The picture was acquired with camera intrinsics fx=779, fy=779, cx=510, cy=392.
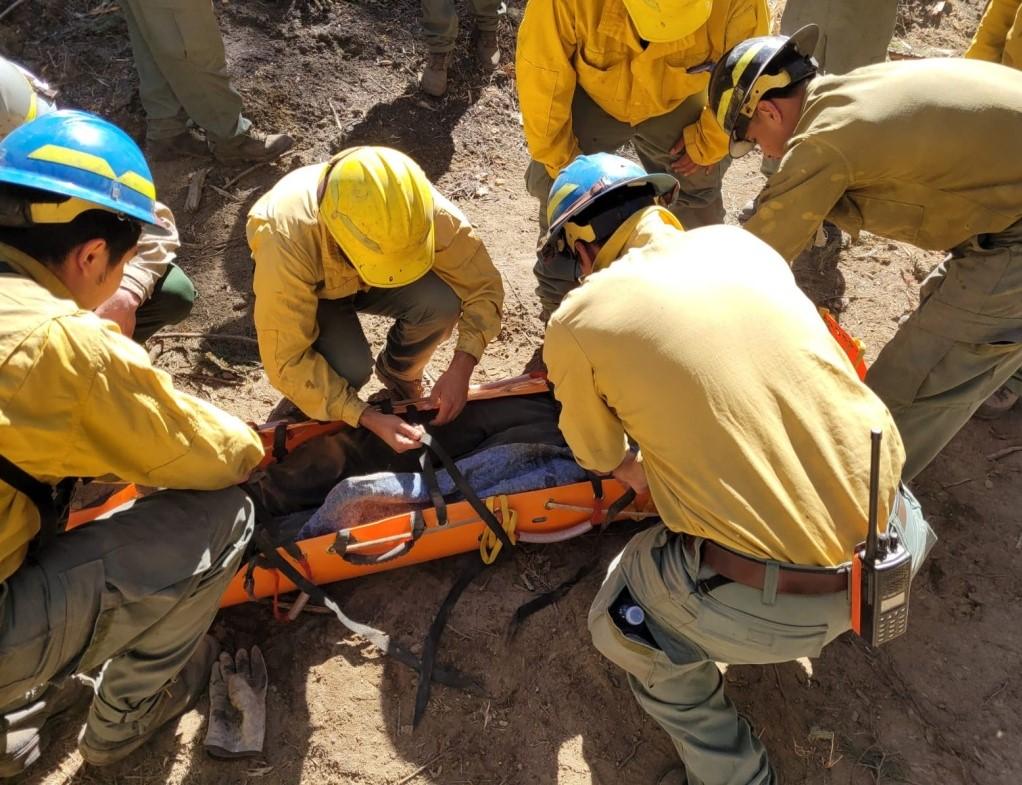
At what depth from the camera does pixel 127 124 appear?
5.82 m

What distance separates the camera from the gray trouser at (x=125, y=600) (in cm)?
238

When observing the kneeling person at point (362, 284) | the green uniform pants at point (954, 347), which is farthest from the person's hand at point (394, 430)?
the green uniform pants at point (954, 347)

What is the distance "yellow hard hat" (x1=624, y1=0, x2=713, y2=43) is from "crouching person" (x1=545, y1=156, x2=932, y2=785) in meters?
1.46

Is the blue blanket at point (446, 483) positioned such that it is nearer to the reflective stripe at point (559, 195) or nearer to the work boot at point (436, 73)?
the reflective stripe at point (559, 195)

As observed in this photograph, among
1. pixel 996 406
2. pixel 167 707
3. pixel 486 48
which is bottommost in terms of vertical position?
pixel 167 707

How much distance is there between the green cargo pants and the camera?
2406mm

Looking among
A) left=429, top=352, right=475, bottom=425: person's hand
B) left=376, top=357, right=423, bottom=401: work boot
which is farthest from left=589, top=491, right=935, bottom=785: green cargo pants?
left=376, top=357, right=423, bottom=401: work boot

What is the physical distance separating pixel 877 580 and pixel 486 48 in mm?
5766

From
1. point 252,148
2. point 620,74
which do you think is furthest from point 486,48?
point 620,74

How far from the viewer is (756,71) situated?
3223 mm

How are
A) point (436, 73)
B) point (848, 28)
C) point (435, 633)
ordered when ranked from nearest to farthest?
1. point (435, 633)
2. point (848, 28)
3. point (436, 73)

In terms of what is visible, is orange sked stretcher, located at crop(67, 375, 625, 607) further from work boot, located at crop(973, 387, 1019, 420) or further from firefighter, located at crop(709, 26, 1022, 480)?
work boot, located at crop(973, 387, 1019, 420)

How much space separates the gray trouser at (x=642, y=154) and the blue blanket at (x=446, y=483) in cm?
107

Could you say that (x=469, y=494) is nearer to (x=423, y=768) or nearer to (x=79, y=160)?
(x=423, y=768)
